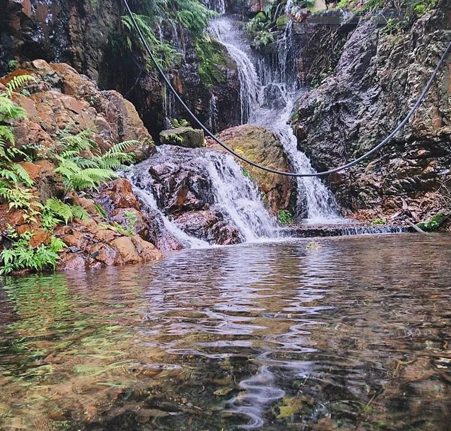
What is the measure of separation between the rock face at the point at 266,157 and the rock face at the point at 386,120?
1493mm

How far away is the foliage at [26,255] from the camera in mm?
4535

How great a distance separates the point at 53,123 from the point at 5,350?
711 cm

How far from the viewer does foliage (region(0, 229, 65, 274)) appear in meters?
4.54

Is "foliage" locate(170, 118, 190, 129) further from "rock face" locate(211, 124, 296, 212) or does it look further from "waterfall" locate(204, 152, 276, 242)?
"waterfall" locate(204, 152, 276, 242)

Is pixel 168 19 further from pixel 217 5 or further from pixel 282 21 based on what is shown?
pixel 217 5

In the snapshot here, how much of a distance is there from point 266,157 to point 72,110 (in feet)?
21.9

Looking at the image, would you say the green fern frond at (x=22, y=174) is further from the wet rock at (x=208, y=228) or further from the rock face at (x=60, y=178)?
the wet rock at (x=208, y=228)

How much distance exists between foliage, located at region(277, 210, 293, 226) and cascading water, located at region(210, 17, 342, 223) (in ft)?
2.44

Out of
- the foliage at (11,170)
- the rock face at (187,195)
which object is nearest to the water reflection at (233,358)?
the foliage at (11,170)

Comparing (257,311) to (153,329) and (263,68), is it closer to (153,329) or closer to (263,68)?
(153,329)

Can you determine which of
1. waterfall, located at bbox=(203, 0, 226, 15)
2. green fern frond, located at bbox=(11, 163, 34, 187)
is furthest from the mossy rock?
green fern frond, located at bbox=(11, 163, 34, 187)

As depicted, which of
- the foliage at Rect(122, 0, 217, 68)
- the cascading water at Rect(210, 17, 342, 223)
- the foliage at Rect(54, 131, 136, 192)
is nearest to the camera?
the foliage at Rect(54, 131, 136, 192)

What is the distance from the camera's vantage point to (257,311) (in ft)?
7.10

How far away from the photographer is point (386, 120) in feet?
41.4
